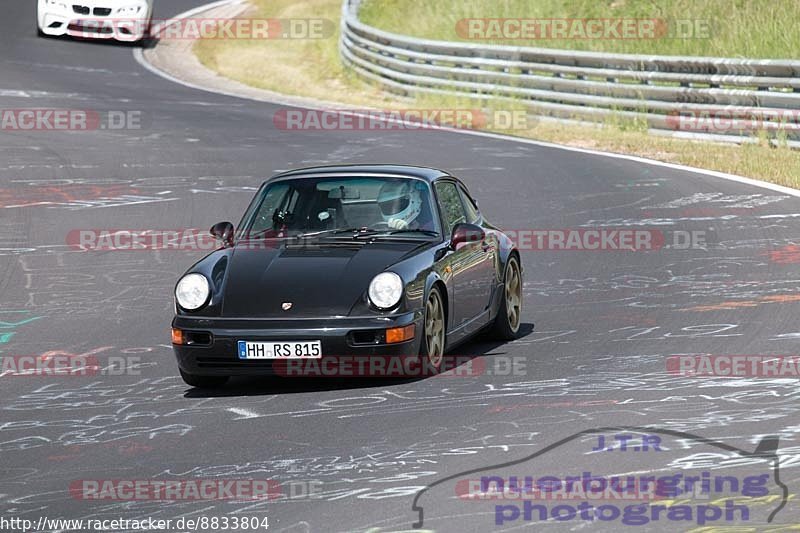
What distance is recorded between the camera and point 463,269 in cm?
979

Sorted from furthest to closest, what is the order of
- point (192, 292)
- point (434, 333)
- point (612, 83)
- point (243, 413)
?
point (612, 83)
point (434, 333)
point (192, 292)
point (243, 413)

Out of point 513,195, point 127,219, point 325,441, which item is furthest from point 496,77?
point 325,441

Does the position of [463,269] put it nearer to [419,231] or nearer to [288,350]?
[419,231]

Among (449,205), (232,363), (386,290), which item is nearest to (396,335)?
(386,290)

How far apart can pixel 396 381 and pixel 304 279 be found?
0.82m

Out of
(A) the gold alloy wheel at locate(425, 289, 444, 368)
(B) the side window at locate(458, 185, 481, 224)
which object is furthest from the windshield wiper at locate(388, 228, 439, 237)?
(B) the side window at locate(458, 185, 481, 224)

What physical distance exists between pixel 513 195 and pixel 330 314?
8.68m

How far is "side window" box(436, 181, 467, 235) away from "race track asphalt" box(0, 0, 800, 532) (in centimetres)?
88

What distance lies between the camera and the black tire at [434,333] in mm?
8969

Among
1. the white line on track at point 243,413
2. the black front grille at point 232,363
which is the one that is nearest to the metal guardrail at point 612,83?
the black front grille at point 232,363

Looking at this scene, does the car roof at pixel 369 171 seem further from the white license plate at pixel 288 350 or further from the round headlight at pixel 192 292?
the white license plate at pixel 288 350

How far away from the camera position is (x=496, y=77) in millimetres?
25625

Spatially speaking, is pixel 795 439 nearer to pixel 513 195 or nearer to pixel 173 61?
pixel 513 195

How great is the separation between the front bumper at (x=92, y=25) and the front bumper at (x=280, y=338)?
2474cm
